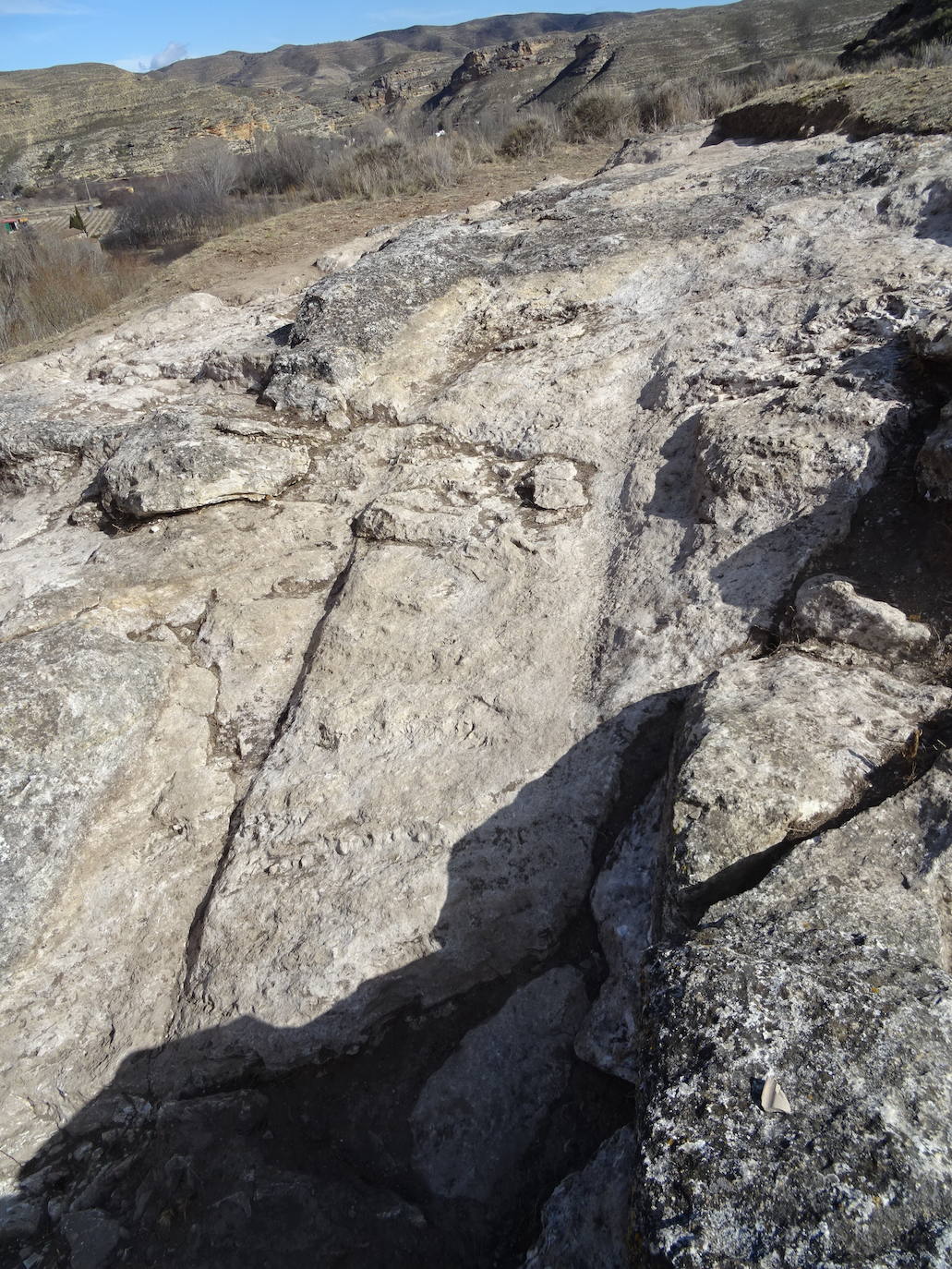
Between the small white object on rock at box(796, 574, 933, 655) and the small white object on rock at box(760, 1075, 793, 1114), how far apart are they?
154cm

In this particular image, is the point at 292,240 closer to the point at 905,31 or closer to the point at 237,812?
the point at 237,812

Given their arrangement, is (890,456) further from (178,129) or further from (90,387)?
(178,129)

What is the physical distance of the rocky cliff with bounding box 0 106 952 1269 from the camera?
1521 millimetres

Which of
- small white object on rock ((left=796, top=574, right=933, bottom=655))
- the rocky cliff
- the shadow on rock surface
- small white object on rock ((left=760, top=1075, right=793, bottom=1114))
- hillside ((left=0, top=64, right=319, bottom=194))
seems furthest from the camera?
hillside ((left=0, top=64, right=319, bottom=194))

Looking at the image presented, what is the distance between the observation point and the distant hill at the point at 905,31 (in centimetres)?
1448

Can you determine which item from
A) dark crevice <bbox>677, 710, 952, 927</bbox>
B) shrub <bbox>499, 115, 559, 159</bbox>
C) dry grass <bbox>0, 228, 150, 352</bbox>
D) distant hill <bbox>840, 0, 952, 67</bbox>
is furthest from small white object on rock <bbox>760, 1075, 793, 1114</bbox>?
distant hill <bbox>840, 0, 952, 67</bbox>

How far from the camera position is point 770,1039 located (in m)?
1.40

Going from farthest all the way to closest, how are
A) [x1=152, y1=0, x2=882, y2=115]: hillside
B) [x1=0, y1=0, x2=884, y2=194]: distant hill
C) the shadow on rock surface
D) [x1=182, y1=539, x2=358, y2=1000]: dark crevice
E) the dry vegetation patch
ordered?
[x1=0, y1=0, x2=884, y2=194]: distant hill < [x1=152, y1=0, x2=882, y2=115]: hillside < the dry vegetation patch < [x1=182, y1=539, x2=358, y2=1000]: dark crevice < the shadow on rock surface

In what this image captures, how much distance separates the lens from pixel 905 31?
16.2 m

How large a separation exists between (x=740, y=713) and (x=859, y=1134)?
1120 millimetres

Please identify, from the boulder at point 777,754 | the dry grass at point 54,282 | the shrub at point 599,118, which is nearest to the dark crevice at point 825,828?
the boulder at point 777,754

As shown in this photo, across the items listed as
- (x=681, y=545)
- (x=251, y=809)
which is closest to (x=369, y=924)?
(x=251, y=809)

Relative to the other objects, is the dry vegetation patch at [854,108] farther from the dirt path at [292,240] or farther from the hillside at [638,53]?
the hillside at [638,53]

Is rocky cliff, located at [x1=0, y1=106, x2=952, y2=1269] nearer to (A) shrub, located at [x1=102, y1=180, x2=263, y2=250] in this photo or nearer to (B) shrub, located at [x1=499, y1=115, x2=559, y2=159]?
(B) shrub, located at [x1=499, y1=115, x2=559, y2=159]
